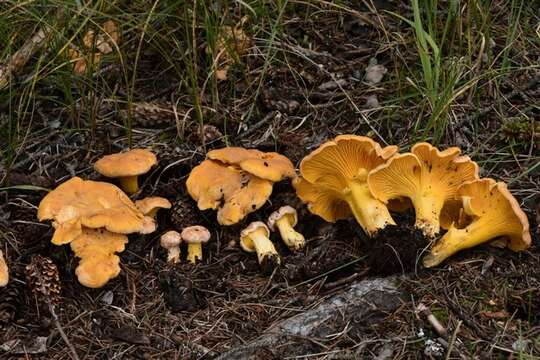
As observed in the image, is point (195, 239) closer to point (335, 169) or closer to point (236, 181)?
point (236, 181)

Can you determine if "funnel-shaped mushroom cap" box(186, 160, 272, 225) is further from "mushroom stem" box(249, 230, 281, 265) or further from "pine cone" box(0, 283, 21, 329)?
"pine cone" box(0, 283, 21, 329)

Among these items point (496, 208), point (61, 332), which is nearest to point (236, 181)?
point (61, 332)

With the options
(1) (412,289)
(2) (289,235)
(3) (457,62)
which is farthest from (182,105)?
(1) (412,289)

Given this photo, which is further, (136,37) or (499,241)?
(136,37)

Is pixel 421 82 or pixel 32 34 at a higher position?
pixel 32 34

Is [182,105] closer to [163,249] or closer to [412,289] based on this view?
[163,249]

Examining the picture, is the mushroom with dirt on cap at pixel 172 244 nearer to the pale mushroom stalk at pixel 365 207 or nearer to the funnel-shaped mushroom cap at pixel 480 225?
the pale mushroom stalk at pixel 365 207

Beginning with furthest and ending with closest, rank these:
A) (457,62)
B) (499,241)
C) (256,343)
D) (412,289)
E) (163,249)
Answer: (457,62) < (163,249) < (499,241) < (412,289) < (256,343)
